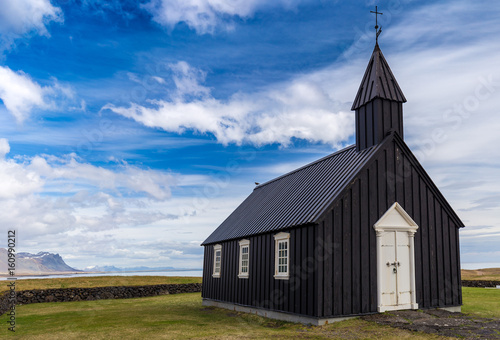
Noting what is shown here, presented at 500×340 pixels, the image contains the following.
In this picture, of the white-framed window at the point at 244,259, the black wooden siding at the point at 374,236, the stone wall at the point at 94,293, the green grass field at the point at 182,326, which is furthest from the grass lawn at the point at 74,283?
the black wooden siding at the point at 374,236

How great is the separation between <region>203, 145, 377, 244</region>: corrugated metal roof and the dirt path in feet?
14.0

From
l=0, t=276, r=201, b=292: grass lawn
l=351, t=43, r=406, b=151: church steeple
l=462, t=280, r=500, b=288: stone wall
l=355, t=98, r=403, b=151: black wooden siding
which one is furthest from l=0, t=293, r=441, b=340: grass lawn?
l=462, t=280, r=500, b=288: stone wall

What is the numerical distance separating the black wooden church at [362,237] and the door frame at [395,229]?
38mm

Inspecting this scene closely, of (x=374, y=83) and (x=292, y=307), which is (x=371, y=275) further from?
(x=374, y=83)

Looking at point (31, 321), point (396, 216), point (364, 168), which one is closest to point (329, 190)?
point (364, 168)

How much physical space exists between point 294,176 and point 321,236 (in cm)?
805

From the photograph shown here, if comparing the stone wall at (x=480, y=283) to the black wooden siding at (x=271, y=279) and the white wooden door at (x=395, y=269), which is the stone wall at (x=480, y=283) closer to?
the white wooden door at (x=395, y=269)

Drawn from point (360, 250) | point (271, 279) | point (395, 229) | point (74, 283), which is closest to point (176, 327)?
point (271, 279)

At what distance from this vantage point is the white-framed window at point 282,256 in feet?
51.2

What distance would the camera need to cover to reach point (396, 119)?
686 inches

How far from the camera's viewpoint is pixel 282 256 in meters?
16.1

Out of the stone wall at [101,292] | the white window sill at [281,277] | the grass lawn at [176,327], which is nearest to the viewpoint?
the grass lawn at [176,327]

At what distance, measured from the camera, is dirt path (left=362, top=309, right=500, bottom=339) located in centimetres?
1162

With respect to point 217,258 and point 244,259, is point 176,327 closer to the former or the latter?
point 244,259
